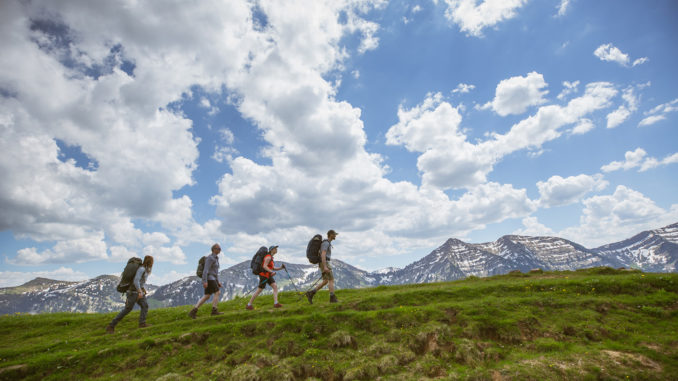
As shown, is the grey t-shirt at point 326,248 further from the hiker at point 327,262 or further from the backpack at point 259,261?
the backpack at point 259,261

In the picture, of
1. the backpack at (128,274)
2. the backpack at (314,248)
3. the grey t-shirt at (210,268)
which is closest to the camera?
the backpack at (128,274)

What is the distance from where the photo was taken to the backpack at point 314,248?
19.3 meters

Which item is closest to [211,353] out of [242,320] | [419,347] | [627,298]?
[242,320]

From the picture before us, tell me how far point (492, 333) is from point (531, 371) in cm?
312

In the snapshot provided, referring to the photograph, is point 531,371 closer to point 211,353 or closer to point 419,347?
point 419,347

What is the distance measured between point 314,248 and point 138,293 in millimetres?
10316

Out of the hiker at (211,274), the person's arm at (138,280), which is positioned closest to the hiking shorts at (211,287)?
the hiker at (211,274)

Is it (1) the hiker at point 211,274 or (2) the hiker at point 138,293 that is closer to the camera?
(2) the hiker at point 138,293

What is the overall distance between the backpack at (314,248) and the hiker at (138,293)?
9.26 m

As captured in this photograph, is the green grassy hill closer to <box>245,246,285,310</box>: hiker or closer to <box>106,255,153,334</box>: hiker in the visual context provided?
<box>106,255,153,334</box>: hiker

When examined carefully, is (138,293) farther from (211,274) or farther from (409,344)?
(409,344)

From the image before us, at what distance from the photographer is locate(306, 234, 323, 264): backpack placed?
19.3m

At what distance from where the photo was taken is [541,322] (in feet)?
45.4

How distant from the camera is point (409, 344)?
42.5 ft
